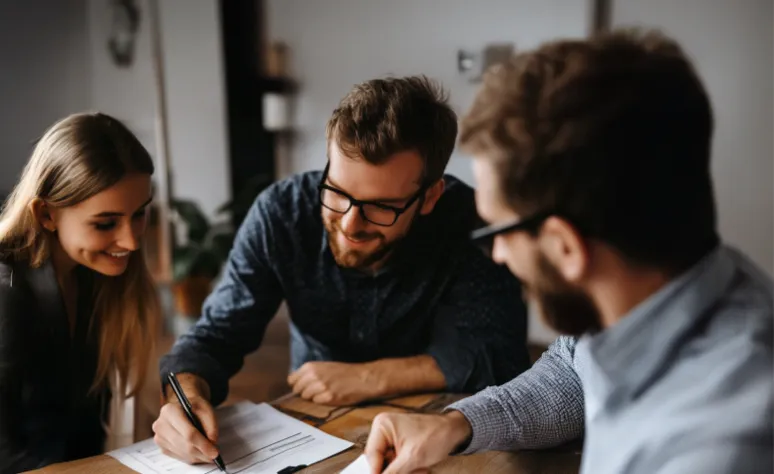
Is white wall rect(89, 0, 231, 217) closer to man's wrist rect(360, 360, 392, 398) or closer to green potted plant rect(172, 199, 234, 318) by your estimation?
green potted plant rect(172, 199, 234, 318)

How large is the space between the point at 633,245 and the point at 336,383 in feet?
1.97

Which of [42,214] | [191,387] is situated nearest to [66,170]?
[42,214]

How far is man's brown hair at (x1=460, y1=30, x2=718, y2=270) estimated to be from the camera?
0.57 metres

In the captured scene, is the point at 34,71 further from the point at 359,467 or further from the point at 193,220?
the point at 359,467

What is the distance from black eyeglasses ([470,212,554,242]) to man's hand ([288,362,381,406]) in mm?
460

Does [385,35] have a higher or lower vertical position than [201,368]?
higher

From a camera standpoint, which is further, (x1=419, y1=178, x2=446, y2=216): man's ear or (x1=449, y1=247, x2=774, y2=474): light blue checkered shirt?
(x1=419, y1=178, x2=446, y2=216): man's ear

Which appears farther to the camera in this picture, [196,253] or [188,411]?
[196,253]

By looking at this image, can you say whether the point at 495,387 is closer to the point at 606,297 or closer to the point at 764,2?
the point at 606,297

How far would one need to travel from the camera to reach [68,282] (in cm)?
105

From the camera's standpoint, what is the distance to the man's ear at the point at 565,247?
0.60 metres

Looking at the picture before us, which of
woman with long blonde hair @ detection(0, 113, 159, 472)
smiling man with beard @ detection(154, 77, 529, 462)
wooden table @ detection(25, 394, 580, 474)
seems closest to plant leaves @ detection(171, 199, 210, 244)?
smiling man with beard @ detection(154, 77, 529, 462)

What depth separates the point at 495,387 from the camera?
0.92 meters

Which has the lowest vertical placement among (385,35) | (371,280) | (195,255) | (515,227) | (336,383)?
(195,255)
